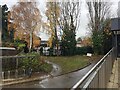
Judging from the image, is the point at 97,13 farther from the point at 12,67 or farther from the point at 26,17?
the point at 12,67

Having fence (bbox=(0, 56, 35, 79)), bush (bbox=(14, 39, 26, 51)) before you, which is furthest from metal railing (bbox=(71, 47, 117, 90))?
bush (bbox=(14, 39, 26, 51))

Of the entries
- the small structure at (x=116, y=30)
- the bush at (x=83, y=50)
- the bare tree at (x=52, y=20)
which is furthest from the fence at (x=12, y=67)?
the bare tree at (x=52, y=20)

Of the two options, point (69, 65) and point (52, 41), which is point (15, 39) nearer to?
point (52, 41)

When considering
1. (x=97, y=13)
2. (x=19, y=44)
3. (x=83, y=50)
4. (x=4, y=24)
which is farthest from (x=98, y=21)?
(x=4, y=24)

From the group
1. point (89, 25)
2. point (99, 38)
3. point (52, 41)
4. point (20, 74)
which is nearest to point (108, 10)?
point (89, 25)

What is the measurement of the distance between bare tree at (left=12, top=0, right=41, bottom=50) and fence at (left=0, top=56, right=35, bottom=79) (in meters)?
15.2

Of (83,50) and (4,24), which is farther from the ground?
(4,24)

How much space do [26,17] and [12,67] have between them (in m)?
17.0

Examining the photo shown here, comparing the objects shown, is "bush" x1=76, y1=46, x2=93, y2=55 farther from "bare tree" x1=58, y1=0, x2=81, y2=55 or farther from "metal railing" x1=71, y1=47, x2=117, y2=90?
"metal railing" x1=71, y1=47, x2=117, y2=90

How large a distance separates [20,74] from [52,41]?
2196 centimetres

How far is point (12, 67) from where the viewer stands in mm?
24344

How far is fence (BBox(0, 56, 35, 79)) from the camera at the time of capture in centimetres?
2195

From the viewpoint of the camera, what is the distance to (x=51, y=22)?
4441cm

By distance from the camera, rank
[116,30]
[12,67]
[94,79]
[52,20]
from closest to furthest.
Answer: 1. [94,79]
2. [12,67]
3. [116,30]
4. [52,20]
